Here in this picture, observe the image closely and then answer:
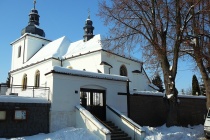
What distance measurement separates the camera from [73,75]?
16.2m

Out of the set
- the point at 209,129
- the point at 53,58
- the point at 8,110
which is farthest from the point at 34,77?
the point at 209,129

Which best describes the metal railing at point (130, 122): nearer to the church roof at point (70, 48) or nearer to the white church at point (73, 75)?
the white church at point (73, 75)

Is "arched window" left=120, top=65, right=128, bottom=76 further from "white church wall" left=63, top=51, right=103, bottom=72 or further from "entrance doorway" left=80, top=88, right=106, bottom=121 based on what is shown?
"entrance doorway" left=80, top=88, right=106, bottom=121

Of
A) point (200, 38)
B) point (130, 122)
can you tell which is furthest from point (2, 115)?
point (200, 38)

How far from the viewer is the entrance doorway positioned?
1720 cm

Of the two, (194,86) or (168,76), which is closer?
(168,76)

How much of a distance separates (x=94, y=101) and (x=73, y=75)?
256 centimetres

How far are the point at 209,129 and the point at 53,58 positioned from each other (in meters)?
22.4

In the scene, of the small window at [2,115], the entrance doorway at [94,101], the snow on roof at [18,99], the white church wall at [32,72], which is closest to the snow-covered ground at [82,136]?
the small window at [2,115]

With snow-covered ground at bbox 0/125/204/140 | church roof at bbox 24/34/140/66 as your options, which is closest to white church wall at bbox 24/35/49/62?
church roof at bbox 24/34/140/66

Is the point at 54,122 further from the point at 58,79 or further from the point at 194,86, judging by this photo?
the point at 194,86

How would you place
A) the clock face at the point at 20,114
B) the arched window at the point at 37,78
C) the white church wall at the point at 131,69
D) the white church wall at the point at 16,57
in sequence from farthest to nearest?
the white church wall at the point at 16,57
the arched window at the point at 37,78
the white church wall at the point at 131,69
the clock face at the point at 20,114

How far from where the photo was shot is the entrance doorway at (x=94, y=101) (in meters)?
17.2

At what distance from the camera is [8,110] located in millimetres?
13562
